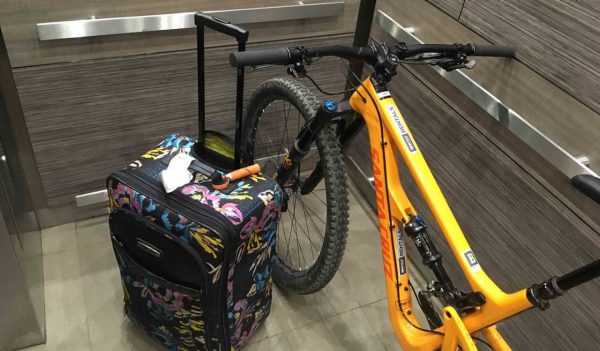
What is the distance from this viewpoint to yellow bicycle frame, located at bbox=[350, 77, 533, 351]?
85 centimetres

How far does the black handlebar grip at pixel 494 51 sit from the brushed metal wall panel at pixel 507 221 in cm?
21

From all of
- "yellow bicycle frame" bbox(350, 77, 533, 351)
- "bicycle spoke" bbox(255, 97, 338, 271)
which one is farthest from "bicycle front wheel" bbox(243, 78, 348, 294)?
"yellow bicycle frame" bbox(350, 77, 533, 351)

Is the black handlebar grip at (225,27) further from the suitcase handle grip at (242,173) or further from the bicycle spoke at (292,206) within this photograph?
the bicycle spoke at (292,206)

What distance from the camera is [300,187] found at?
1.33 metres

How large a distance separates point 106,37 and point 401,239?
823 mm

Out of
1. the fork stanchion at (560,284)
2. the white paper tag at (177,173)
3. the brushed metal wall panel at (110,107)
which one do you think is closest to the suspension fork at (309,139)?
the white paper tag at (177,173)

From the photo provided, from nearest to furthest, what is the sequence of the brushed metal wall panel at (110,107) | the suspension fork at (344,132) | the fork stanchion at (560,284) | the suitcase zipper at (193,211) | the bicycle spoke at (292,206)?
the fork stanchion at (560,284)
the suitcase zipper at (193,211)
the suspension fork at (344,132)
the brushed metal wall panel at (110,107)
the bicycle spoke at (292,206)

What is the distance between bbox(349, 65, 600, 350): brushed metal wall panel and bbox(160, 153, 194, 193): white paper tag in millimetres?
615

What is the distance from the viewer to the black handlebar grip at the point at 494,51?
0.96 m

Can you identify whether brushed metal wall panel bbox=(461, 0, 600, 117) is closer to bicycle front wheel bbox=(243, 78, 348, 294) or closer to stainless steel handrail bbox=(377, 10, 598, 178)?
stainless steel handrail bbox=(377, 10, 598, 178)

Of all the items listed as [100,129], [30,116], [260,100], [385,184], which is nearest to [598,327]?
[385,184]

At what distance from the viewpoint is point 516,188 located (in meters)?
1.08

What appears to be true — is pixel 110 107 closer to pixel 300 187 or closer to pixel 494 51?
pixel 300 187

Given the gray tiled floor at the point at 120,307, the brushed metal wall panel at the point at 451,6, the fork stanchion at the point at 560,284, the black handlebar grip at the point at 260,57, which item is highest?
the brushed metal wall panel at the point at 451,6
